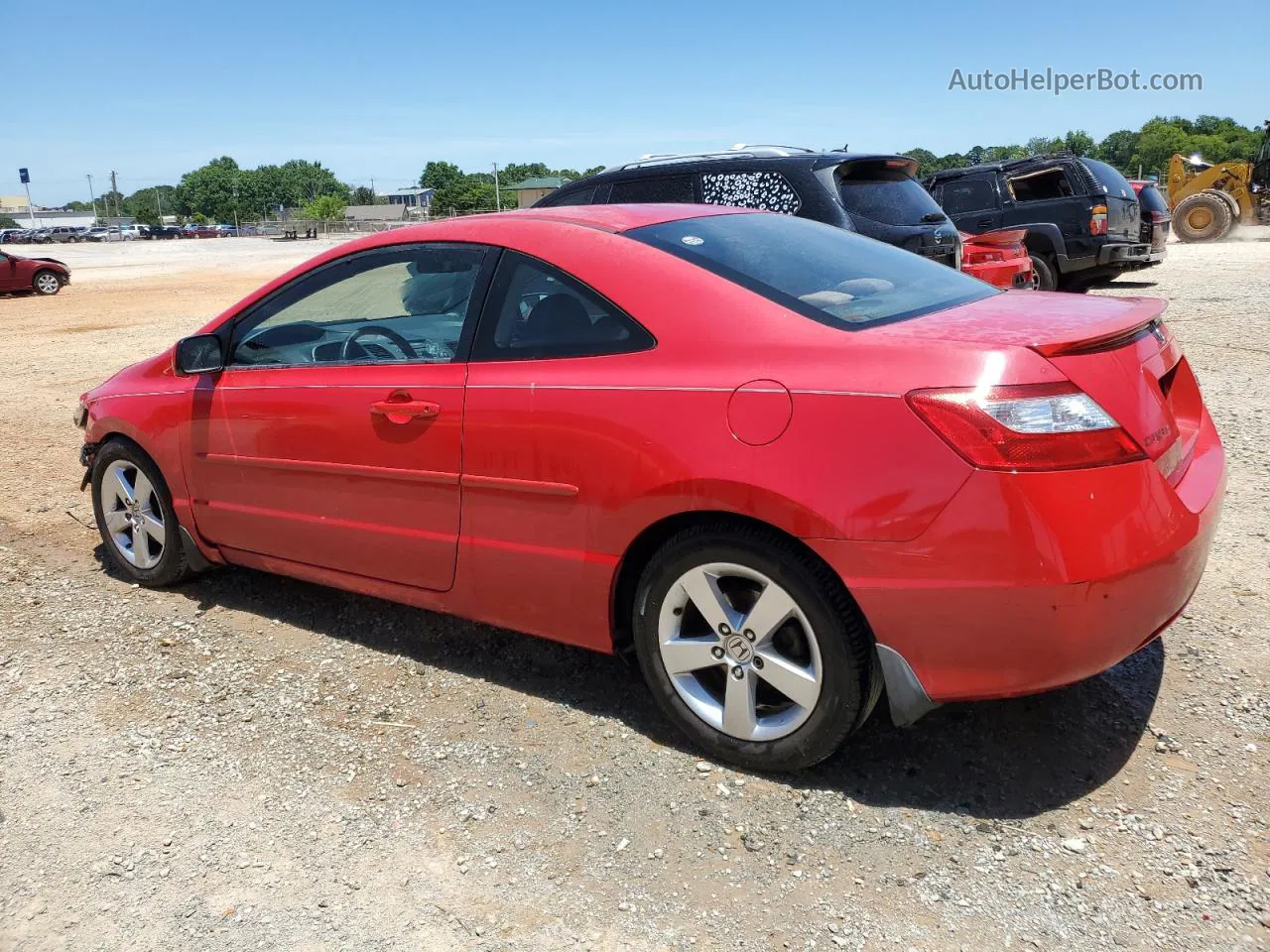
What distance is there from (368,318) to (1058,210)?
37.8ft

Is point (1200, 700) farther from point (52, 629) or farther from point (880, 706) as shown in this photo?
point (52, 629)

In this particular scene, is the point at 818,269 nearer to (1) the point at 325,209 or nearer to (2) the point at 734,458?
(2) the point at 734,458

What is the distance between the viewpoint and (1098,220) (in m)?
13.2

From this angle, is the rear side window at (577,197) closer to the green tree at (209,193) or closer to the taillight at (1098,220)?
the taillight at (1098,220)

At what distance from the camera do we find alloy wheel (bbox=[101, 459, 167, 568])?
448cm

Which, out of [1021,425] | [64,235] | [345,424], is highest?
[64,235]

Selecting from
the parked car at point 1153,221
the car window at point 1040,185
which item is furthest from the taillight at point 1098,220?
the parked car at point 1153,221

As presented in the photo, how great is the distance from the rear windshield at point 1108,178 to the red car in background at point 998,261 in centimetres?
346

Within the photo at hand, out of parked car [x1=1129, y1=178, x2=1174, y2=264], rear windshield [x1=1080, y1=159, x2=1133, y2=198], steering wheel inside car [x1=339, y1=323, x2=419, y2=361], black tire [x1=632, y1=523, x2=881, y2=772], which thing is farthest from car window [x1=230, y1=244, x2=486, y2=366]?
parked car [x1=1129, y1=178, x2=1174, y2=264]

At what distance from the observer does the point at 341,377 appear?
363cm

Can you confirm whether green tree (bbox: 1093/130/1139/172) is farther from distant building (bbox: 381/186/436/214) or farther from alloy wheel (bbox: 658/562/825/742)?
alloy wheel (bbox: 658/562/825/742)

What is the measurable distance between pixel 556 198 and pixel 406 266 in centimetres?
527

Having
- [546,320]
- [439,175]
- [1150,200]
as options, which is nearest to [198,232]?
[439,175]

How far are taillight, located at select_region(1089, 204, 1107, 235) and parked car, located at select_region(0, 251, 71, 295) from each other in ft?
71.3
